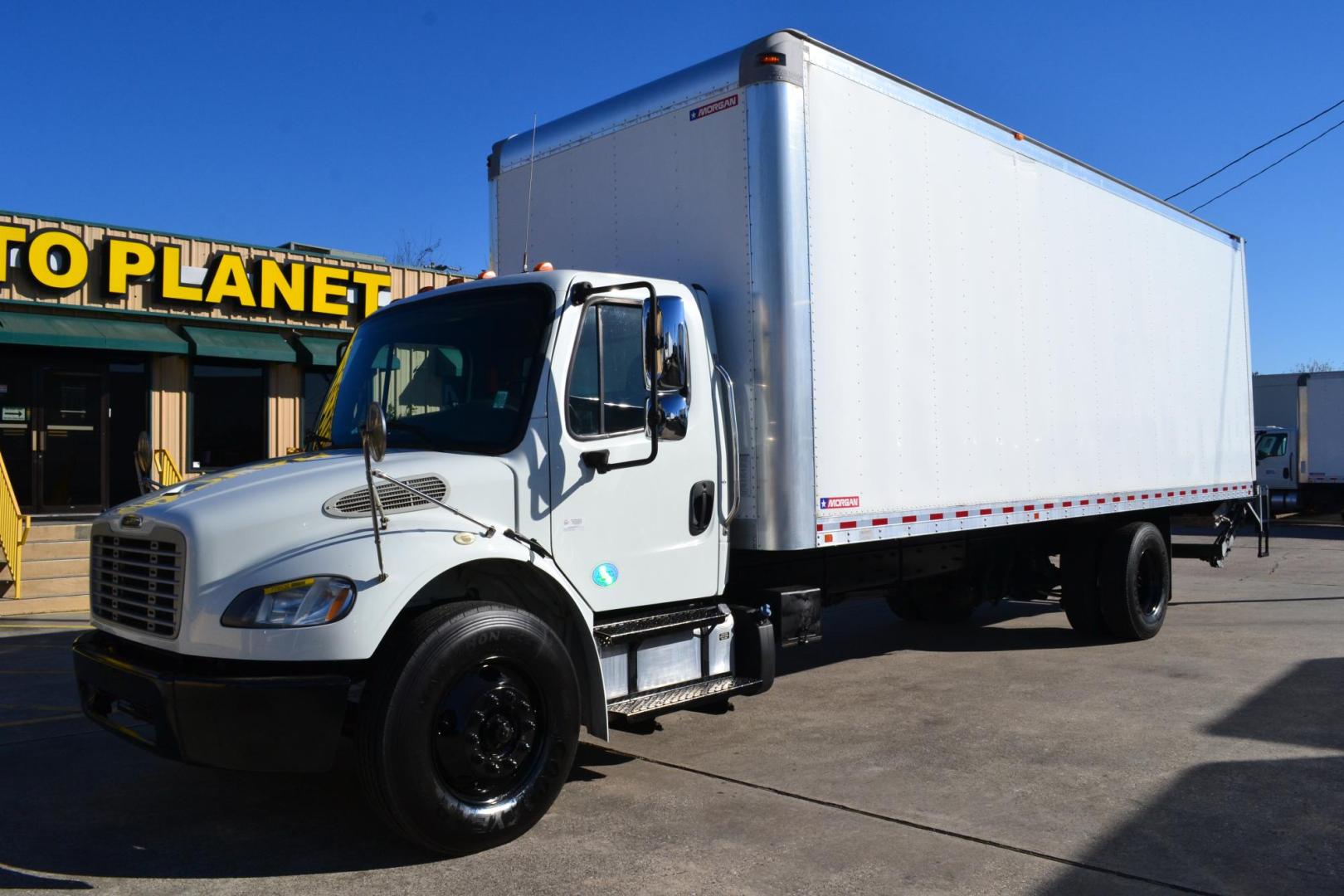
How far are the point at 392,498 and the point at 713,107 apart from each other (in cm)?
302

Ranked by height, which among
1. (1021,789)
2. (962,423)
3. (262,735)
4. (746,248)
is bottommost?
(1021,789)

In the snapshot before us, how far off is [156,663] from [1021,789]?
4.05m

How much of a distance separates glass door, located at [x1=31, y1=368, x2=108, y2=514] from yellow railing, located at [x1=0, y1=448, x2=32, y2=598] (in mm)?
2201

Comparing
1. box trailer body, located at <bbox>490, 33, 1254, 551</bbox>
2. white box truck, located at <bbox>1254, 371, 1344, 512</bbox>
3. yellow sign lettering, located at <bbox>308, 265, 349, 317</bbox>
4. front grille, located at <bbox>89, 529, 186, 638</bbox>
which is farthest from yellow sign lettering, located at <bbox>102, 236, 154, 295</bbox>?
white box truck, located at <bbox>1254, 371, 1344, 512</bbox>

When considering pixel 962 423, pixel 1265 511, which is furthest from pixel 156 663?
pixel 1265 511

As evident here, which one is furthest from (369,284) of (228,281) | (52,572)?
(52,572)

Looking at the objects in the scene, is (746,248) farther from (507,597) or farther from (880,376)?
(507,597)

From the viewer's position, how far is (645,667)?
5473 mm

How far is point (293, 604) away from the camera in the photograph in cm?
423

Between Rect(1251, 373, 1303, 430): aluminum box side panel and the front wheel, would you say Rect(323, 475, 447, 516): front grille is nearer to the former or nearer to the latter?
the front wheel

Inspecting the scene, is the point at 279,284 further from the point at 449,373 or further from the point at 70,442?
the point at 449,373

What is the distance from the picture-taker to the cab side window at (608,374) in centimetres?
519

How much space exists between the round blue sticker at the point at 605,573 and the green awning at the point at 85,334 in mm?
13052

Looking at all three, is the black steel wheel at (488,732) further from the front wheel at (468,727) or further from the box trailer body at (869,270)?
the box trailer body at (869,270)
